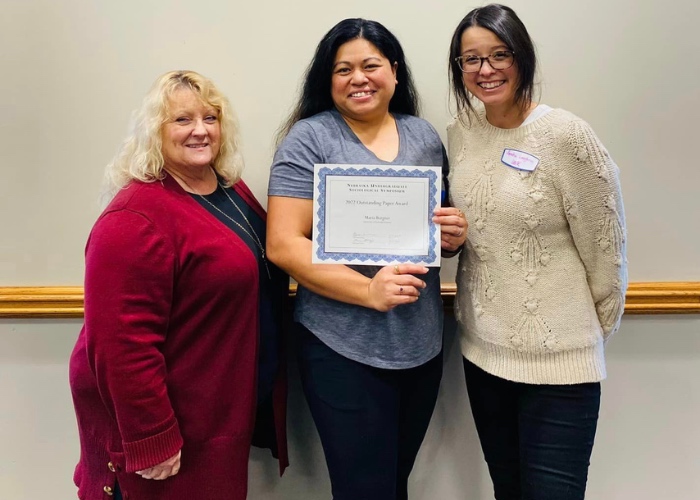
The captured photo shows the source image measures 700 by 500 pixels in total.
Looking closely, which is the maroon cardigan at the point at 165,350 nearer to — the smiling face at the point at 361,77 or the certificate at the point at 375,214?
the certificate at the point at 375,214

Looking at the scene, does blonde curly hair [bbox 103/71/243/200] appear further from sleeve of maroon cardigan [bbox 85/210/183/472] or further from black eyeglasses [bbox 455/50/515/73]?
black eyeglasses [bbox 455/50/515/73]

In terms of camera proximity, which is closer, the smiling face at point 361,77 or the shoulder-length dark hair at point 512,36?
the shoulder-length dark hair at point 512,36

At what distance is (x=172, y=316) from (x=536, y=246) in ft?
2.45

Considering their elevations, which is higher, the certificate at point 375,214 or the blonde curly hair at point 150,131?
the blonde curly hair at point 150,131

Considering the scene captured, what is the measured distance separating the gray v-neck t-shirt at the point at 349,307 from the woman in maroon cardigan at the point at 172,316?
0.13 m

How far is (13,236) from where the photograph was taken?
1409 millimetres

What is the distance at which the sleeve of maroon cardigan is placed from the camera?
87 cm

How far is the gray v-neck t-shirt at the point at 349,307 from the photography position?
1.06m

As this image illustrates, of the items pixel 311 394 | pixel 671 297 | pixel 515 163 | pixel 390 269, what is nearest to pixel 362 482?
pixel 311 394

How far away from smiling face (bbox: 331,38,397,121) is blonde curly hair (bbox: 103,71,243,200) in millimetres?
264

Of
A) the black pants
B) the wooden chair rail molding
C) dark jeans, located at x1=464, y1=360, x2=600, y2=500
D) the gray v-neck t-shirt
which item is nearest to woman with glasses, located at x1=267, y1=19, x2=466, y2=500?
the gray v-neck t-shirt

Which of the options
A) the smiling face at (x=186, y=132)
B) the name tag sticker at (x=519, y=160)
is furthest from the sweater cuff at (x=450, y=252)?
the smiling face at (x=186, y=132)

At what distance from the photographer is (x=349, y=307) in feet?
3.50

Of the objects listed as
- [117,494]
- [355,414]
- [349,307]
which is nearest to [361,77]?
[349,307]
